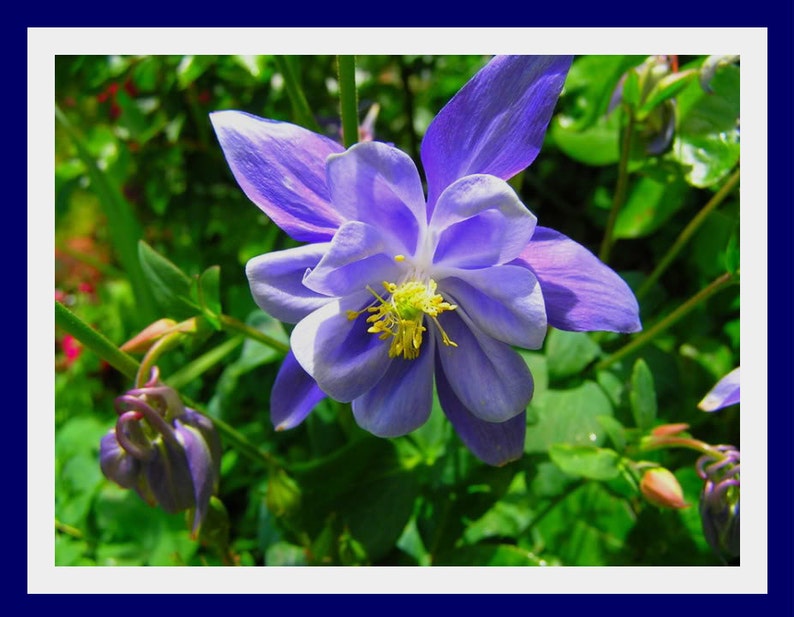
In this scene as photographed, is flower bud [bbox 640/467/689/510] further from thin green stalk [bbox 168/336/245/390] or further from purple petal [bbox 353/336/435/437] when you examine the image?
thin green stalk [bbox 168/336/245/390]

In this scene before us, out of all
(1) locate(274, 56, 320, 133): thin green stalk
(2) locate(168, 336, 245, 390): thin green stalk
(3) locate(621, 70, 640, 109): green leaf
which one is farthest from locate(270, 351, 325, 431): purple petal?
(3) locate(621, 70, 640, 109): green leaf

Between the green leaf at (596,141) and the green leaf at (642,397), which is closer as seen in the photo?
the green leaf at (642,397)

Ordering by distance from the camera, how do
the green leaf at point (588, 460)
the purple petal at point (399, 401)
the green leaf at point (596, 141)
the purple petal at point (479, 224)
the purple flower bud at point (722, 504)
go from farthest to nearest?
the green leaf at point (596, 141) < the green leaf at point (588, 460) < the purple flower bud at point (722, 504) < the purple petal at point (399, 401) < the purple petal at point (479, 224)

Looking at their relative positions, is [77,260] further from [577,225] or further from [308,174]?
[308,174]

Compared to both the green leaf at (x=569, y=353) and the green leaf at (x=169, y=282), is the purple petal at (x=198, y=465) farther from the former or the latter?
the green leaf at (x=569, y=353)

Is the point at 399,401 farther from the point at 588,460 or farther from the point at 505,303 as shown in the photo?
the point at 588,460

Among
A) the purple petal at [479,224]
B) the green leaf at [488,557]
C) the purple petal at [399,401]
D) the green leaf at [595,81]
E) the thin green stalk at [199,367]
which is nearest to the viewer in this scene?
the purple petal at [479,224]

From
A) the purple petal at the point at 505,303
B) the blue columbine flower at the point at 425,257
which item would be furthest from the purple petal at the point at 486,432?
the purple petal at the point at 505,303

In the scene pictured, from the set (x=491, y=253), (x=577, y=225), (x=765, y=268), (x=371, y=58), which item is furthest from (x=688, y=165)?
(x=371, y=58)
